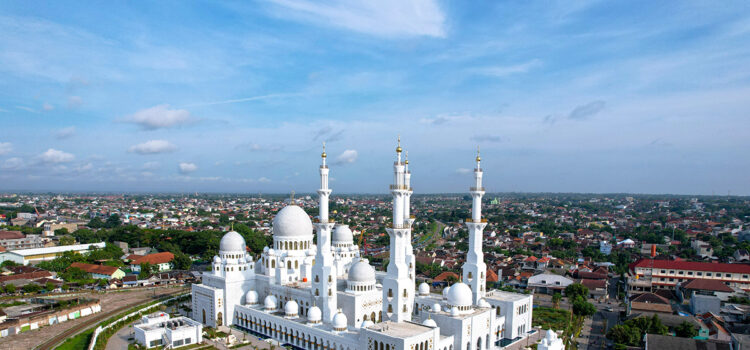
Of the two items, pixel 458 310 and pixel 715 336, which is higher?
pixel 458 310

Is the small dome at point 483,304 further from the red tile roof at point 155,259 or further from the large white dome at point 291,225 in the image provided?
the red tile roof at point 155,259

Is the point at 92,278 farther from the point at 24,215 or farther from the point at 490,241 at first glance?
the point at 24,215

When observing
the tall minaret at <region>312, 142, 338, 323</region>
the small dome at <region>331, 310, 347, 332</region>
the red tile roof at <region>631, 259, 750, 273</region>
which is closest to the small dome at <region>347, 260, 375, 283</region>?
the tall minaret at <region>312, 142, 338, 323</region>

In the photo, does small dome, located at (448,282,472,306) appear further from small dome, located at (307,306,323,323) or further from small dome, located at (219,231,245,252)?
small dome, located at (219,231,245,252)

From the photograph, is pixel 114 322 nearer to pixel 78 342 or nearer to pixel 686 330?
pixel 78 342

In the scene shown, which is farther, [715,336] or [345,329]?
[715,336]

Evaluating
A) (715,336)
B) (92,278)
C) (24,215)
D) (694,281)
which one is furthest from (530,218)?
(24,215)
